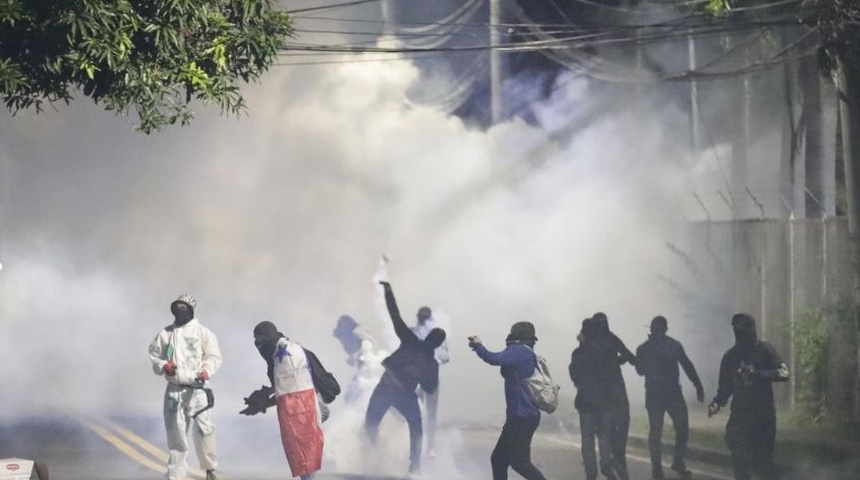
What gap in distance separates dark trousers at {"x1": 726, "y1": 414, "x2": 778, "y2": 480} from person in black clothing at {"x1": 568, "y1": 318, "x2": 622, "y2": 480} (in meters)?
1.29

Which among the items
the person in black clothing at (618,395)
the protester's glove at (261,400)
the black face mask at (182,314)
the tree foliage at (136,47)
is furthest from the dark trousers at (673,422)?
the tree foliage at (136,47)

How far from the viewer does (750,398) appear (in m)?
14.8

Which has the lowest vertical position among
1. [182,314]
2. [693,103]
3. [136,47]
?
[182,314]

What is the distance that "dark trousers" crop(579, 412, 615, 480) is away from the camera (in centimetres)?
1582

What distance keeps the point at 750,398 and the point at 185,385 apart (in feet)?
17.2

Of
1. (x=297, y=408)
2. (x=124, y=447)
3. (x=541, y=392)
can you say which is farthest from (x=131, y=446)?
(x=541, y=392)

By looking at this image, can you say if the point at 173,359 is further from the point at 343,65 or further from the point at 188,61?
the point at 343,65

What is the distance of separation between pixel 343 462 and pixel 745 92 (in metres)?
13.4

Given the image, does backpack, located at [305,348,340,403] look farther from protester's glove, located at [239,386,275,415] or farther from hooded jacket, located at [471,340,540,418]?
hooded jacket, located at [471,340,540,418]

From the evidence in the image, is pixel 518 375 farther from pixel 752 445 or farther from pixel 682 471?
pixel 682 471

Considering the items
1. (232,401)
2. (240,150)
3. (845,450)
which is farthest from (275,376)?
(240,150)

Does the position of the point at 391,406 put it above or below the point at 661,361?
below

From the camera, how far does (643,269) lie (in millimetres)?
23562

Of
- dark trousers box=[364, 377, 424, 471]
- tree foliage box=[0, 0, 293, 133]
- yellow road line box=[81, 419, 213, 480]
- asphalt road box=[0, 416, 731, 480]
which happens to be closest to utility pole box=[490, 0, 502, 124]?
asphalt road box=[0, 416, 731, 480]
